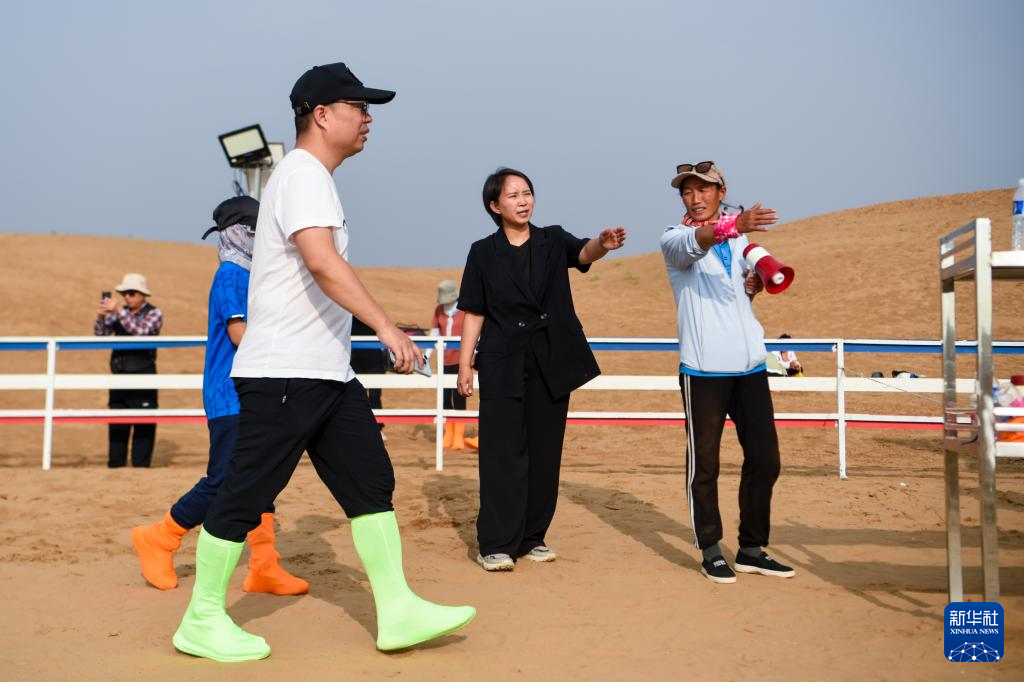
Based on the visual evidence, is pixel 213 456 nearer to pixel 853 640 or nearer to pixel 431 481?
pixel 853 640

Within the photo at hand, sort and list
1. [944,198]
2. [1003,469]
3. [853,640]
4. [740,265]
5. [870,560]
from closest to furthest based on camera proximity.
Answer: [853,640] < [740,265] < [870,560] < [1003,469] < [944,198]

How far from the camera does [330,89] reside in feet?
12.9

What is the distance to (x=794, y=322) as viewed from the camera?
28484 millimetres

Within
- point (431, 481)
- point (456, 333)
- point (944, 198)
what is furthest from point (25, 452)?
point (944, 198)

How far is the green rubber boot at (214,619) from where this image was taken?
12.7ft

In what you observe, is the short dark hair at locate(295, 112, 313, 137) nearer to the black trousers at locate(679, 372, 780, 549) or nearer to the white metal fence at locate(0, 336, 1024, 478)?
the black trousers at locate(679, 372, 780, 549)

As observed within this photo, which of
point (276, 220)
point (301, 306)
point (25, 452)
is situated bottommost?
point (25, 452)

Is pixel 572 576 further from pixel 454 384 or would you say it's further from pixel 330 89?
pixel 454 384

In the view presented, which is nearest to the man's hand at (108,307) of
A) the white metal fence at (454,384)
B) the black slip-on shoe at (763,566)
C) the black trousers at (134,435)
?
the white metal fence at (454,384)

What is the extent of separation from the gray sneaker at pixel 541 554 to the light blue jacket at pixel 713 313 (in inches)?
54.7

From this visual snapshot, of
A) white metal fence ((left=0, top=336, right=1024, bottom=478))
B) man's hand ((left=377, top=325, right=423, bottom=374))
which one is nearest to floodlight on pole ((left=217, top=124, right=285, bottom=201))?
white metal fence ((left=0, top=336, right=1024, bottom=478))

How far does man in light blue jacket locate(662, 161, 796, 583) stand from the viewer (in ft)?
17.3

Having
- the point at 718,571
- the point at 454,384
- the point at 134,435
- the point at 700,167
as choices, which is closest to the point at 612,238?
the point at 700,167

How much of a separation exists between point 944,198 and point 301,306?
48.4m
